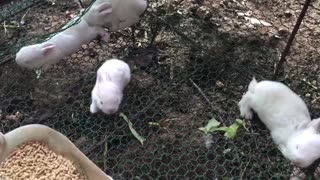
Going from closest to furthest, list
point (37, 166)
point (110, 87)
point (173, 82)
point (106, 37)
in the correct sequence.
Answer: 1. point (37, 166)
2. point (110, 87)
3. point (173, 82)
4. point (106, 37)

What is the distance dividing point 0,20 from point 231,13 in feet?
4.89

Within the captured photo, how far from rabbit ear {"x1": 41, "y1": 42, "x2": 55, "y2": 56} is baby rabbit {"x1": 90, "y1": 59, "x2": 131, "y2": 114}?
1.09 ft

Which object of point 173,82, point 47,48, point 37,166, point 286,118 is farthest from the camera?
point 173,82

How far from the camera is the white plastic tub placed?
2271 millimetres

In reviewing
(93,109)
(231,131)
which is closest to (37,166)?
(93,109)

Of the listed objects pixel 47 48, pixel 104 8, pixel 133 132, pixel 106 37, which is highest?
pixel 104 8

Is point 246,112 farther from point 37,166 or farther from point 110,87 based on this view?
point 37,166

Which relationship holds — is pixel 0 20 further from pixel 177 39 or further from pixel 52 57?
pixel 177 39

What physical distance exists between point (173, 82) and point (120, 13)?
0.50 meters

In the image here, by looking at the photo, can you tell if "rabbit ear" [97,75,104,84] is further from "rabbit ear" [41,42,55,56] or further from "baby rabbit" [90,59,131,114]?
"rabbit ear" [41,42,55,56]

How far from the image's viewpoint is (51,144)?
2359 millimetres

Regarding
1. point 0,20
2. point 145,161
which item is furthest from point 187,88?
point 0,20

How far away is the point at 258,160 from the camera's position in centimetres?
258

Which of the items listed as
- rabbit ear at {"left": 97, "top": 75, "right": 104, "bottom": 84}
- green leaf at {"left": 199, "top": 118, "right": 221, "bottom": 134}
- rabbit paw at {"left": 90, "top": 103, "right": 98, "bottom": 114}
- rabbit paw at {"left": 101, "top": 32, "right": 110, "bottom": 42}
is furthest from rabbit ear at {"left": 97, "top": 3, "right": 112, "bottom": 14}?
green leaf at {"left": 199, "top": 118, "right": 221, "bottom": 134}
